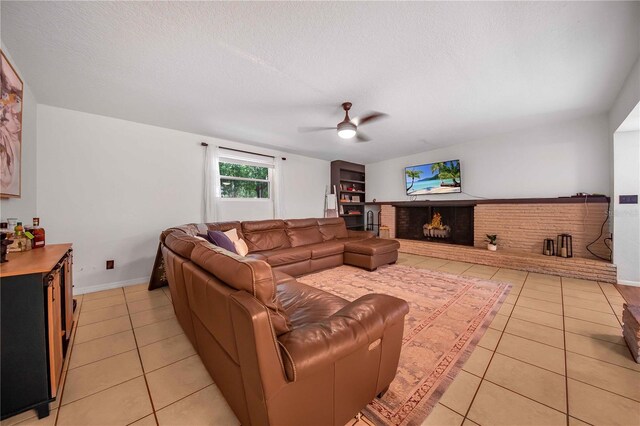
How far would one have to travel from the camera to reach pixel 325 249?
12.4 ft

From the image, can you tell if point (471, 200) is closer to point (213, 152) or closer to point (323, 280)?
point (323, 280)

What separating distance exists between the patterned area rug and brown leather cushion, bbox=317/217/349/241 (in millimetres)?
839

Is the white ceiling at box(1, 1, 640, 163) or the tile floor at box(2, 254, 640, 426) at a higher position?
the white ceiling at box(1, 1, 640, 163)

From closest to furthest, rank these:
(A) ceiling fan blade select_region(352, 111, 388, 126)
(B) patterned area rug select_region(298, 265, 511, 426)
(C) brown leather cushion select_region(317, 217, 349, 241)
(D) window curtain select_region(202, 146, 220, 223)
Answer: (B) patterned area rug select_region(298, 265, 511, 426) < (A) ceiling fan blade select_region(352, 111, 388, 126) < (D) window curtain select_region(202, 146, 220, 223) < (C) brown leather cushion select_region(317, 217, 349, 241)

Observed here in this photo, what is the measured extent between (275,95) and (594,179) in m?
4.88

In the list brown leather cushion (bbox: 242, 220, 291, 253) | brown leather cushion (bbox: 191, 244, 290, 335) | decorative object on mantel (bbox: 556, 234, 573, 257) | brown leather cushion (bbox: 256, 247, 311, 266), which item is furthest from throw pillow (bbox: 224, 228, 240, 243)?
decorative object on mantel (bbox: 556, 234, 573, 257)

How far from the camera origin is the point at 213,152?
3975 millimetres

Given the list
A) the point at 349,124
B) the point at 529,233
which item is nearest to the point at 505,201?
the point at 529,233

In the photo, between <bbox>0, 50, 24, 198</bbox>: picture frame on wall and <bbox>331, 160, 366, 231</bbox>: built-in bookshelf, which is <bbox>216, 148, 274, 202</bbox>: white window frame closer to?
<bbox>331, 160, 366, 231</bbox>: built-in bookshelf

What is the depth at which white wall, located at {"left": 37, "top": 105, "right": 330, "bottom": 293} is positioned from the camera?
9.15ft

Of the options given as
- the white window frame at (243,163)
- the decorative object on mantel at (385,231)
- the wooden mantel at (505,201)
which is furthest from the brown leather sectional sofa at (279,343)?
the decorative object on mantel at (385,231)

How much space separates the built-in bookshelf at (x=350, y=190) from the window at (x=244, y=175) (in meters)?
1.88

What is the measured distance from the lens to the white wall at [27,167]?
6.76 feet

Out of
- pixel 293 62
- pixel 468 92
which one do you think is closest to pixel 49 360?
pixel 293 62
